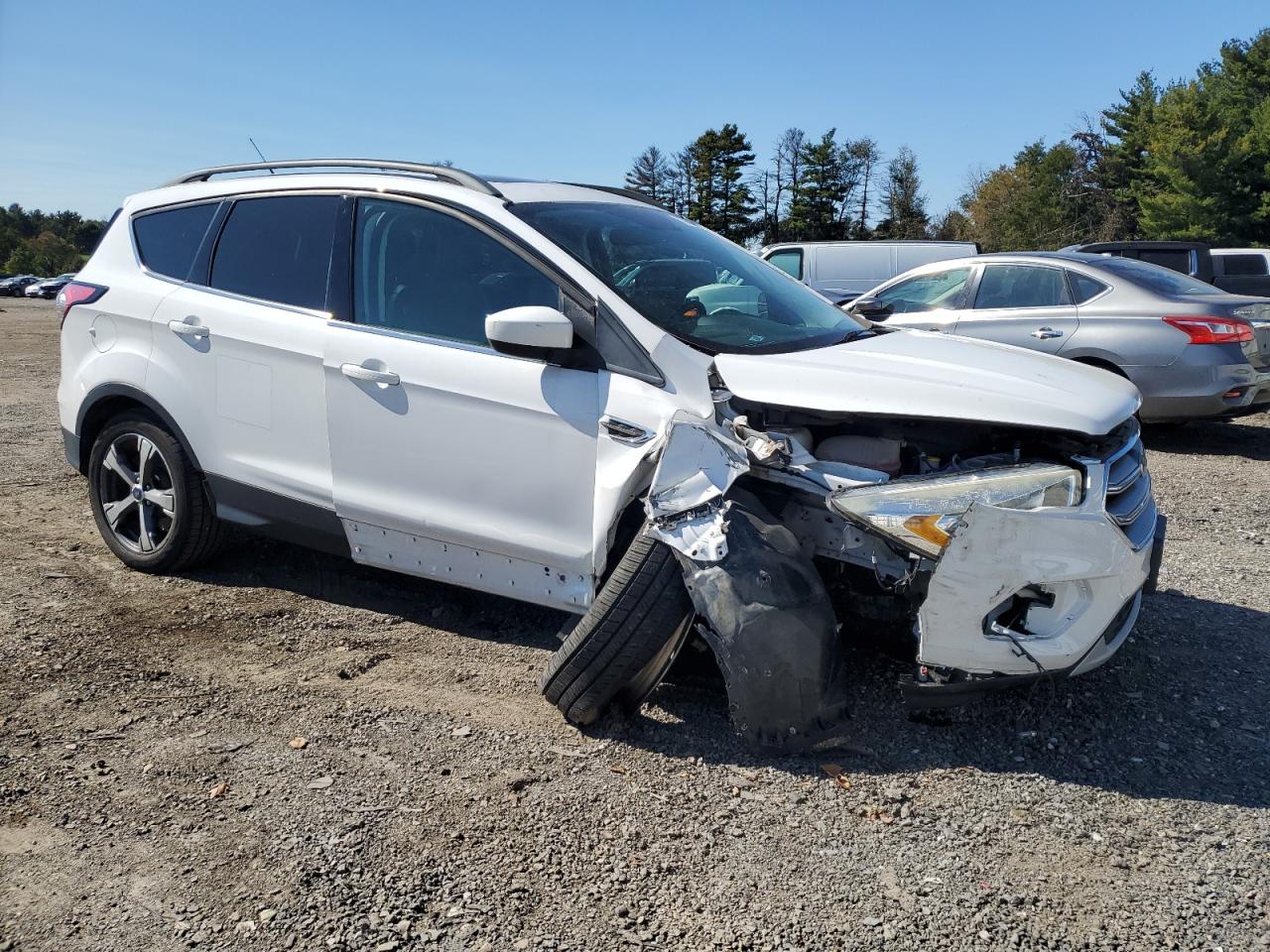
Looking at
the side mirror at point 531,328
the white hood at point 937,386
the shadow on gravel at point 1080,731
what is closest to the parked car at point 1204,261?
the shadow on gravel at point 1080,731

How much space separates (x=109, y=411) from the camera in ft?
15.7

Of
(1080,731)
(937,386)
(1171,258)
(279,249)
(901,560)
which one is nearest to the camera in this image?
(901,560)

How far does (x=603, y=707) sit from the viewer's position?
3.28 m

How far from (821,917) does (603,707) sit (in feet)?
3.47

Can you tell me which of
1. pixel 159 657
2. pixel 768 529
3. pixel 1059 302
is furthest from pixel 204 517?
pixel 1059 302

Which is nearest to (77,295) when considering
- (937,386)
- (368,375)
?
(368,375)

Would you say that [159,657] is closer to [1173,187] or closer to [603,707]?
[603,707]

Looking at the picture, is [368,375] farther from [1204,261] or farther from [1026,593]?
[1204,261]

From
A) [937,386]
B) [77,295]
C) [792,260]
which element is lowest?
[937,386]

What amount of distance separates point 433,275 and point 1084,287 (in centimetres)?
665

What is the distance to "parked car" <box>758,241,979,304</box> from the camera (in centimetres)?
1545

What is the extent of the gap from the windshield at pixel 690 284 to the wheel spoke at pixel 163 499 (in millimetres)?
2169

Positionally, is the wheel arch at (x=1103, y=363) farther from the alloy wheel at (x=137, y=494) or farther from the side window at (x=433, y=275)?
the alloy wheel at (x=137, y=494)

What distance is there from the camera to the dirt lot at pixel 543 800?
2430 millimetres
